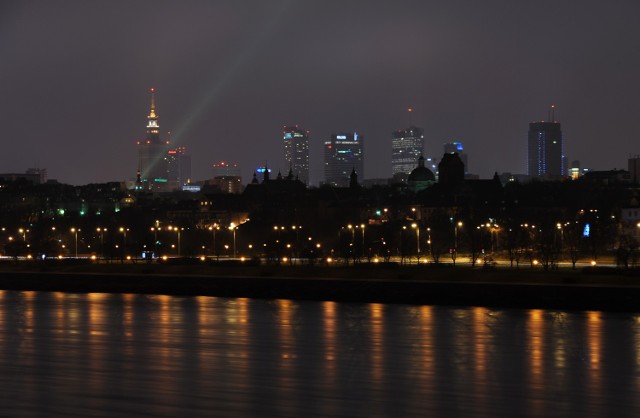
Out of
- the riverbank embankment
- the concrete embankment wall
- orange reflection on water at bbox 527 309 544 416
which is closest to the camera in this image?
orange reflection on water at bbox 527 309 544 416

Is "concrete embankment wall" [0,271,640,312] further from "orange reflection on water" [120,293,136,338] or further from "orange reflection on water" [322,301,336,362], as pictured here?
"orange reflection on water" [120,293,136,338]

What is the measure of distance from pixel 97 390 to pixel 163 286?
27170 mm

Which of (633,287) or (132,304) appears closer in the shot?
(633,287)

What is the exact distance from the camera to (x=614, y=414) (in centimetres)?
2188

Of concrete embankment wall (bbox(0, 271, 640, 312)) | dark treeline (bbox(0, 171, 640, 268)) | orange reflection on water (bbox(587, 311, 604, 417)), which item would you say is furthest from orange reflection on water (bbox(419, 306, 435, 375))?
dark treeline (bbox(0, 171, 640, 268))

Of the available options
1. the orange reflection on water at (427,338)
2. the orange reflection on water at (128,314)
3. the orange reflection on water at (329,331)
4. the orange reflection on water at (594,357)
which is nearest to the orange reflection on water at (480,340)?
the orange reflection on water at (427,338)

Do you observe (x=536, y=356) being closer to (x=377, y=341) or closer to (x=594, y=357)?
(x=594, y=357)

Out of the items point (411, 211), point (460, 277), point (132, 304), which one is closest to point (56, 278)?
point (132, 304)

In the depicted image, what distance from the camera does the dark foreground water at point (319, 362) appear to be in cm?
2253

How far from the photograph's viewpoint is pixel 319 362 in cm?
2797

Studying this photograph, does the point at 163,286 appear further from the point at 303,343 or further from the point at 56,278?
the point at 303,343

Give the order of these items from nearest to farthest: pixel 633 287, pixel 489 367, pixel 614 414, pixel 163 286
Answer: pixel 614 414
pixel 489 367
pixel 633 287
pixel 163 286

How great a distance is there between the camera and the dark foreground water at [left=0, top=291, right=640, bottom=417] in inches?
887

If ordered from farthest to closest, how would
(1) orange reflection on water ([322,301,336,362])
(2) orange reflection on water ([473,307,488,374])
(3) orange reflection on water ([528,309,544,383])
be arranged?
(1) orange reflection on water ([322,301,336,362]), (2) orange reflection on water ([473,307,488,374]), (3) orange reflection on water ([528,309,544,383])
